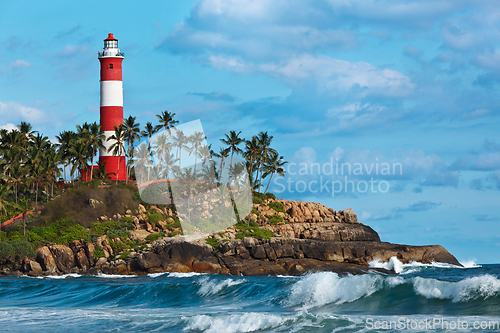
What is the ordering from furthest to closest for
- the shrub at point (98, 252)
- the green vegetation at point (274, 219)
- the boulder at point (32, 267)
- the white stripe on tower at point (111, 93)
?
the white stripe on tower at point (111, 93) → the green vegetation at point (274, 219) → the shrub at point (98, 252) → the boulder at point (32, 267)

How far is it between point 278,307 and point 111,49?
169 feet

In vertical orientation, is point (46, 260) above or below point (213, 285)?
above

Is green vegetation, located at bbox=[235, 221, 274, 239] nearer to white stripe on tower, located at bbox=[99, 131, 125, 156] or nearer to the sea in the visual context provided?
white stripe on tower, located at bbox=[99, 131, 125, 156]

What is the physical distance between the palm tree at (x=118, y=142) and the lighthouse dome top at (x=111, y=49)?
356 inches

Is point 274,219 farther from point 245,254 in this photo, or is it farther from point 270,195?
point 245,254

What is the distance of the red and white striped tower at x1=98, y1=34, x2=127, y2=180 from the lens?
62.1 metres

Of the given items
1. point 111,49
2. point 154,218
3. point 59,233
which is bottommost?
point 59,233

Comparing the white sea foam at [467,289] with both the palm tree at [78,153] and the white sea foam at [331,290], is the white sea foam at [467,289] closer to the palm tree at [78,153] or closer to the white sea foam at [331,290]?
the white sea foam at [331,290]

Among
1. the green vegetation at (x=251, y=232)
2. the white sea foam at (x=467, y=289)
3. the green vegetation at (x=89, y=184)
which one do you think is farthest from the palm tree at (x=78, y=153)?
the white sea foam at (x=467, y=289)

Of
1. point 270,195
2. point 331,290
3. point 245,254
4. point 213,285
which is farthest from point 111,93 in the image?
point 331,290

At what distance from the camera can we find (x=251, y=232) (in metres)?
55.6

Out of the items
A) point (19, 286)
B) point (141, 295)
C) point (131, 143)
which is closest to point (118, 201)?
point (131, 143)

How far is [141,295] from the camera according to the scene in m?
25.2

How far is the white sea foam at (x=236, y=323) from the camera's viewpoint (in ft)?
49.3
